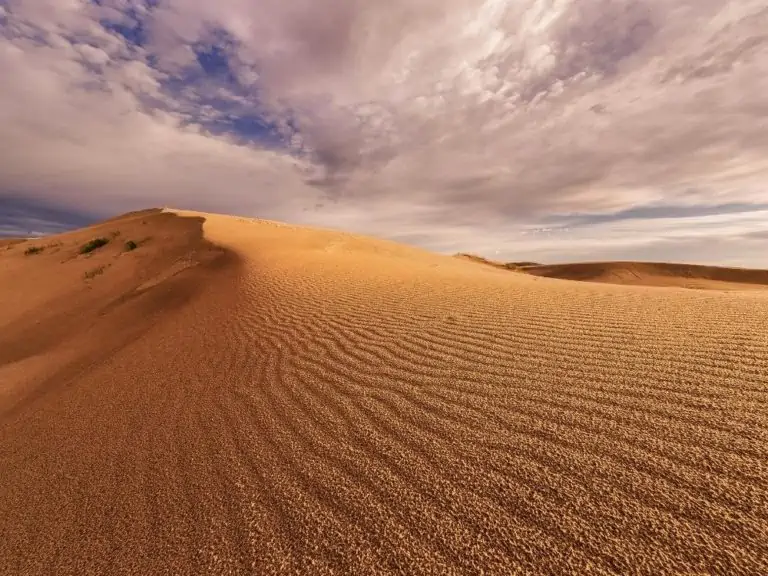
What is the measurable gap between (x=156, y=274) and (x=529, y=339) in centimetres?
1000

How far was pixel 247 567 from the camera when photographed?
1954mm

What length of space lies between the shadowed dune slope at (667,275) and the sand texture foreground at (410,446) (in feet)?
86.2

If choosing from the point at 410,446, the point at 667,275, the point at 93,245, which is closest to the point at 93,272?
the point at 93,245

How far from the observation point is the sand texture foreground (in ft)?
5.95

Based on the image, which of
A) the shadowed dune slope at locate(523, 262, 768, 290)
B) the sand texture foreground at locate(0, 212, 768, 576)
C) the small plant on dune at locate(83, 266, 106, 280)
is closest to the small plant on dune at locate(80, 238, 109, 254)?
the small plant on dune at locate(83, 266, 106, 280)

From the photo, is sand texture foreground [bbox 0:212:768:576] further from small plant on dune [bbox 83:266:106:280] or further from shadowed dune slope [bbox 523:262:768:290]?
shadowed dune slope [bbox 523:262:768:290]

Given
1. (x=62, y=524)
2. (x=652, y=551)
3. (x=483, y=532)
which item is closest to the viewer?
(x=652, y=551)

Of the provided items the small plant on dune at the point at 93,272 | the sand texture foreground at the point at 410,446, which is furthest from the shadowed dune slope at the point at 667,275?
the small plant on dune at the point at 93,272

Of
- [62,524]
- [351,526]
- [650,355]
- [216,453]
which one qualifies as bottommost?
A: [62,524]

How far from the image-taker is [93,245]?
1463 centimetres

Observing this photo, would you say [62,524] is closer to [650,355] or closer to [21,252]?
[650,355]

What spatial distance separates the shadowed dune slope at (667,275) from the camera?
27.9 meters

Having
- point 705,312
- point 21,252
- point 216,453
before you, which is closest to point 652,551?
point 216,453

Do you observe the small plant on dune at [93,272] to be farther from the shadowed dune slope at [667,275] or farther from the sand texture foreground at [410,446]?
the shadowed dune slope at [667,275]
